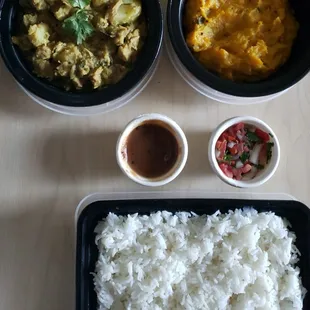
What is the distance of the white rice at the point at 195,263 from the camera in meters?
1.54

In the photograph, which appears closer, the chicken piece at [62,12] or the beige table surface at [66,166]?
the chicken piece at [62,12]

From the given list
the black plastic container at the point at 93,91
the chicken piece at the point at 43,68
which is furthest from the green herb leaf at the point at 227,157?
the chicken piece at the point at 43,68

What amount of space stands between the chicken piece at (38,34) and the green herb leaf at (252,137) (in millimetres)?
624

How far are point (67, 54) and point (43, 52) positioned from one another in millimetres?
65

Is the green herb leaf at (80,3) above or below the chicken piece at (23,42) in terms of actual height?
above

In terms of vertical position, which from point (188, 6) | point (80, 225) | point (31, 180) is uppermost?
point (188, 6)

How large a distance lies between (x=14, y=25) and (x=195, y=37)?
1.70ft

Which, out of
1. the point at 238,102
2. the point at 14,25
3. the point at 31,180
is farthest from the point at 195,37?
the point at 31,180

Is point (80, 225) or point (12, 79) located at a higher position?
point (12, 79)

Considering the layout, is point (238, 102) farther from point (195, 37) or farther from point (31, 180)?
point (31, 180)

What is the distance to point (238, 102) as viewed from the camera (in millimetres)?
1687

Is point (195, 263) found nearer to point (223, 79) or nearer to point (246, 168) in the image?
point (246, 168)

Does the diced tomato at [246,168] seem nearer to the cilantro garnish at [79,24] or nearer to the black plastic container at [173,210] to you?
the black plastic container at [173,210]

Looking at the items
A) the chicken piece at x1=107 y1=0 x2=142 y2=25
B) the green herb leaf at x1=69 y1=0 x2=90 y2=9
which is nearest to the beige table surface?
the chicken piece at x1=107 y1=0 x2=142 y2=25
